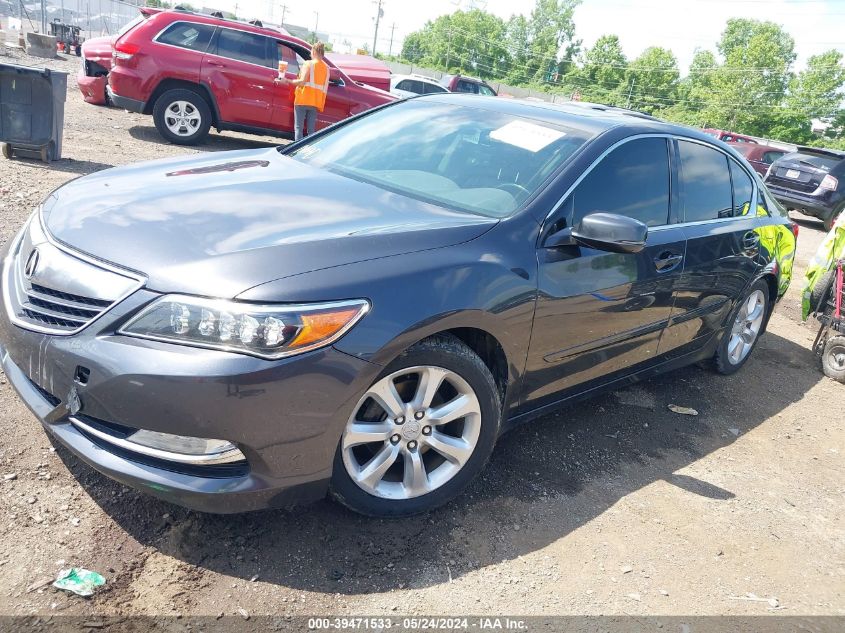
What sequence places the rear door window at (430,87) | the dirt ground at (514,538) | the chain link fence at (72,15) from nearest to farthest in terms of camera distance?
the dirt ground at (514,538), the rear door window at (430,87), the chain link fence at (72,15)

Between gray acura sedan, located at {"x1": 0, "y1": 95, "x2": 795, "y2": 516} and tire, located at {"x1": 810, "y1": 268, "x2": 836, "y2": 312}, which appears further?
tire, located at {"x1": 810, "y1": 268, "x2": 836, "y2": 312}

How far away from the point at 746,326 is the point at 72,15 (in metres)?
43.3

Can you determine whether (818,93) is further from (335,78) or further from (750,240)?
(750,240)

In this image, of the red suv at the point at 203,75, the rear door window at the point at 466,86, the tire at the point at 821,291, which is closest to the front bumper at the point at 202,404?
the tire at the point at 821,291

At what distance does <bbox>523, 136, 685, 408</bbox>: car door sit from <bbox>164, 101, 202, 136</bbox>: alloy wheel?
8054mm

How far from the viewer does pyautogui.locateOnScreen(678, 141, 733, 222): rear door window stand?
397 cm

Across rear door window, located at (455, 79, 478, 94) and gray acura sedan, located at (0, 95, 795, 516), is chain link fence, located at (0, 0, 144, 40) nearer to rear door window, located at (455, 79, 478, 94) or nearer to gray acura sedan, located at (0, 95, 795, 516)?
rear door window, located at (455, 79, 478, 94)

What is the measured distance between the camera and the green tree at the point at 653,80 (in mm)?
82562

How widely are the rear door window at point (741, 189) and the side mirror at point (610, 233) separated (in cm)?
178

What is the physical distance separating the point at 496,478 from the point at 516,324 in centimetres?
81

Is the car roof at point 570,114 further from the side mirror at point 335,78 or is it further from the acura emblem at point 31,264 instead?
the side mirror at point 335,78

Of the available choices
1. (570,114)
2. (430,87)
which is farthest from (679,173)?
(430,87)

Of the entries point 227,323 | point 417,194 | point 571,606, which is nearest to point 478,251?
point 417,194

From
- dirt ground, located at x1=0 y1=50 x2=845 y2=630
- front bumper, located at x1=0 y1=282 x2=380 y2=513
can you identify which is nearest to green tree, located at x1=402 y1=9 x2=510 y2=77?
dirt ground, located at x1=0 y1=50 x2=845 y2=630
